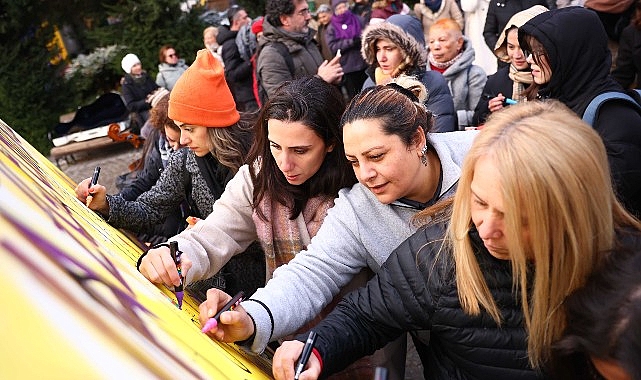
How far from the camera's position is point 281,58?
14.3 feet

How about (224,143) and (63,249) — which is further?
(224,143)

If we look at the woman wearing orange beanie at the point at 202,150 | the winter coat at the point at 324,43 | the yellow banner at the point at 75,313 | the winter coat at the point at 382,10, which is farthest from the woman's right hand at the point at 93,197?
the winter coat at the point at 382,10

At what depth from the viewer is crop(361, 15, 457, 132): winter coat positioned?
10.3ft

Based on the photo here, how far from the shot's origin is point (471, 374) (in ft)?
4.46

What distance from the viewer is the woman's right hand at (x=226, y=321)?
133 cm

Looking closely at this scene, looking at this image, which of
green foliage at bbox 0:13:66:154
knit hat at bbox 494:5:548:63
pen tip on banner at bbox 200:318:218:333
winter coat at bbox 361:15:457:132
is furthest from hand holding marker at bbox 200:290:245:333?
green foliage at bbox 0:13:66:154

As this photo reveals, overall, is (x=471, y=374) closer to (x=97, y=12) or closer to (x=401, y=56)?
(x=401, y=56)

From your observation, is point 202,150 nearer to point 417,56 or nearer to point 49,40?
point 417,56

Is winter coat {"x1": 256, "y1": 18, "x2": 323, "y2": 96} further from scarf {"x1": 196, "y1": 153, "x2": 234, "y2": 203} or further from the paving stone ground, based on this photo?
the paving stone ground

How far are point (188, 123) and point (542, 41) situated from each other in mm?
1458

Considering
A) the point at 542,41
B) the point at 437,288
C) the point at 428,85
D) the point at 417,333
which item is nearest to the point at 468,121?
the point at 428,85

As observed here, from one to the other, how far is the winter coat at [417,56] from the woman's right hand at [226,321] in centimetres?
193

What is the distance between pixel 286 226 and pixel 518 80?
6.17 feet

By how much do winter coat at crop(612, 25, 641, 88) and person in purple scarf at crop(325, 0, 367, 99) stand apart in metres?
2.47
